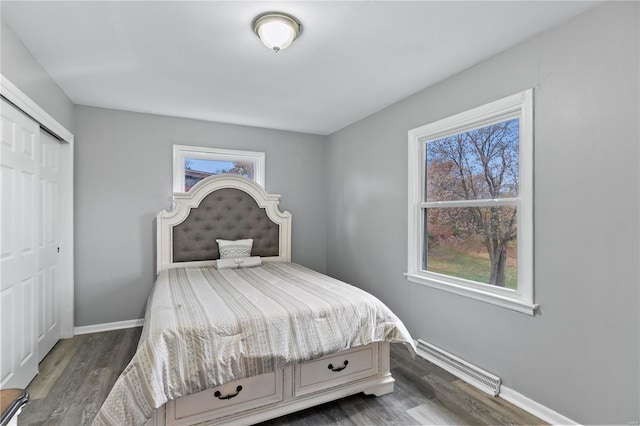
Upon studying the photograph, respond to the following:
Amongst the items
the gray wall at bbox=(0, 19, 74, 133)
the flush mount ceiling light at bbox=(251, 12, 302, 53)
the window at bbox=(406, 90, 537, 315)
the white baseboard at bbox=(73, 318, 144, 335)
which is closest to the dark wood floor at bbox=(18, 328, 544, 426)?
the white baseboard at bbox=(73, 318, 144, 335)

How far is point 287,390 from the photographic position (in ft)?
6.64

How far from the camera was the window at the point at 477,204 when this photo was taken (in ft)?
7.08

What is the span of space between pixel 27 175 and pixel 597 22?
381 cm

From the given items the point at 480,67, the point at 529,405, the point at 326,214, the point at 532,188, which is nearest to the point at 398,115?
the point at 480,67

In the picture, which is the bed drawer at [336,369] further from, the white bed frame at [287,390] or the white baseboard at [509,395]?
the white baseboard at [509,395]

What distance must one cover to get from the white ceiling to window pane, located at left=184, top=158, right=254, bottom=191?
789 mm

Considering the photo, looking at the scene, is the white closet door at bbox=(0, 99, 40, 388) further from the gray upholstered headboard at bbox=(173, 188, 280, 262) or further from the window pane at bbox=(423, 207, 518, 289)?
the window pane at bbox=(423, 207, 518, 289)

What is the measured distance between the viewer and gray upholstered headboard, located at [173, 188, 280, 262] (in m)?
3.67

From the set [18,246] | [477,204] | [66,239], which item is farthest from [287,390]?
[66,239]

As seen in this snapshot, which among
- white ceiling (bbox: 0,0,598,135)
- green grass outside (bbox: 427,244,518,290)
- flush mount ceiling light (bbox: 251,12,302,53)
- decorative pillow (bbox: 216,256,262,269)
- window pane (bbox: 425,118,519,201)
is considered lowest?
decorative pillow (bbox: 216,256,262,269)

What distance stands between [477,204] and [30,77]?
11.3ft

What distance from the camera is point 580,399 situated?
184cm

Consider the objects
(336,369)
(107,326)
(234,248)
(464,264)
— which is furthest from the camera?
(234,248)

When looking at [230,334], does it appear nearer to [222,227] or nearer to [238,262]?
[238,262]
